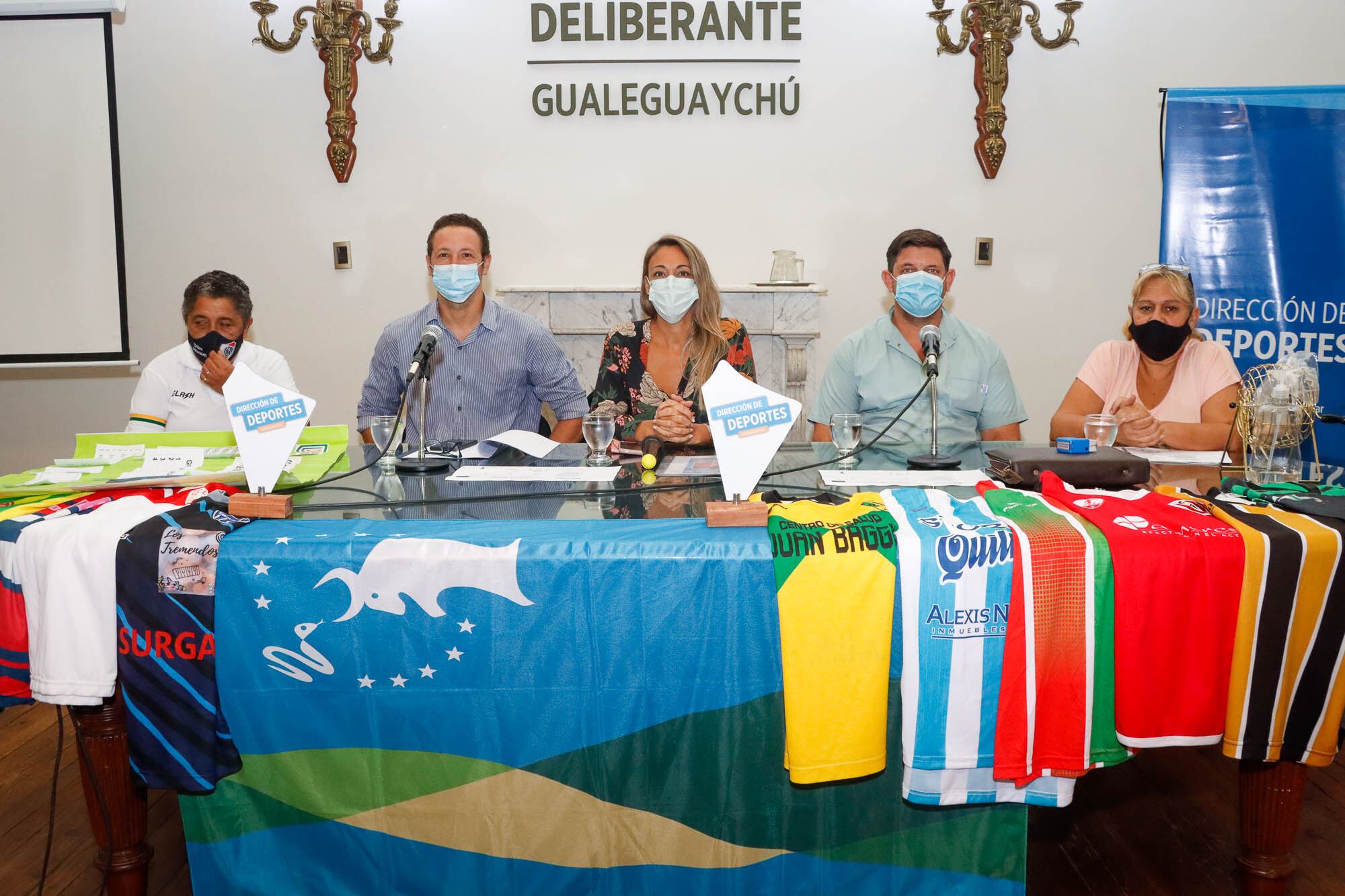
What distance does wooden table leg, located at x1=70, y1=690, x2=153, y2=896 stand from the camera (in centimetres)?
150

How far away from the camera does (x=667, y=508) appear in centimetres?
161

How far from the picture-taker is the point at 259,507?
1.56 m

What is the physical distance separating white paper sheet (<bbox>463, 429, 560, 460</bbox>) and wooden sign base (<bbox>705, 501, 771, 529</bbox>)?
28.7 inches

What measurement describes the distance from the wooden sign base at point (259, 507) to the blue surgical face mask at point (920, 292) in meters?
1.69

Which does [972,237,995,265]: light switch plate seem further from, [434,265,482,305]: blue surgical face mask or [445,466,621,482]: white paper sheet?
[445,466,621,482]: white paper sheet

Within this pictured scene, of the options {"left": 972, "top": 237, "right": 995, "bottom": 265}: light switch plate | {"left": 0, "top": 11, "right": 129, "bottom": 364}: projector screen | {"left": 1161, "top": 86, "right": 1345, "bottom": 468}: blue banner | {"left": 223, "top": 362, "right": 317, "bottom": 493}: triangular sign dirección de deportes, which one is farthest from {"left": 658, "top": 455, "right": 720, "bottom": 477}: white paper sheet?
{"left": 0, "top": 11, "right": 129, "bottom": 364}: projector screen

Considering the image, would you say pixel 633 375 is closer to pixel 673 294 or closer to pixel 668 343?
pixel 668 343

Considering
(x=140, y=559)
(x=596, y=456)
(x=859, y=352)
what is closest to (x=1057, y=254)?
(x=859, y=352)

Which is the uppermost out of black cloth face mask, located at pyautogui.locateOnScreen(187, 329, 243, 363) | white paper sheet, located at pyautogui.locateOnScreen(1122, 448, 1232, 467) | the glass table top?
black cloth face mask, located at pyautogui.locateOnScreen(187, 329, 243, 363)

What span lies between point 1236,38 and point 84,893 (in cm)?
478

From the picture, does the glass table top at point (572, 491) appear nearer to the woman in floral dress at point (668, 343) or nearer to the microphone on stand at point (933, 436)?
the microphone on stand at point (933, 436)

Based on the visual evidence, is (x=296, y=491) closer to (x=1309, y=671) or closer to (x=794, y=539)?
(x=794, y=539)

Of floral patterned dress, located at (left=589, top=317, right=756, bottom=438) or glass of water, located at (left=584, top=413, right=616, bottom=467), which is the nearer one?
glass of water, located at (left=584, top=413, right=616, bottom=467)

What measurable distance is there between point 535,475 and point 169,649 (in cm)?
72
